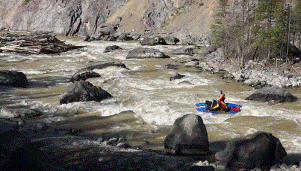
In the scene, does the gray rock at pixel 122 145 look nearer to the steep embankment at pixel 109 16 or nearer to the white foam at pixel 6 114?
the white foam at pixel 6 114

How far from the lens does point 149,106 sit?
10711 mm

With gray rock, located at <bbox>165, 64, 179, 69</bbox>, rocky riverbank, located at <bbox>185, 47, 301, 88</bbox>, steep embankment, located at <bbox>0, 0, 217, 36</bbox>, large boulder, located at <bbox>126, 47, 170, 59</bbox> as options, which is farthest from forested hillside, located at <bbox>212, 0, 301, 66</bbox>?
steep embankment, located at <bbox>0, 0, 217, 36</bbox>

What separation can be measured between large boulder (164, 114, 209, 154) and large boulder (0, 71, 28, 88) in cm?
958

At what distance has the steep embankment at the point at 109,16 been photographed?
134ft

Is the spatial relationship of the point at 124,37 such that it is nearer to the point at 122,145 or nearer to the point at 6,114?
the point at 6,114

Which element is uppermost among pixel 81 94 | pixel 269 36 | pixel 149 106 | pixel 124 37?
pixel 124 37

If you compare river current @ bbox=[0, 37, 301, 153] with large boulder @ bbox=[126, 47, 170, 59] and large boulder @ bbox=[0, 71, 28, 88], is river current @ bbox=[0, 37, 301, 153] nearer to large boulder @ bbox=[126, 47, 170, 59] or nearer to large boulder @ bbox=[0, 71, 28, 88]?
large boulder @ bbox=[0, 71, 28, 88]

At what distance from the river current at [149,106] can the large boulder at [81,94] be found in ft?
1.00

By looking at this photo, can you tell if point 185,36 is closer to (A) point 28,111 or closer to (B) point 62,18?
(B) point 62,18

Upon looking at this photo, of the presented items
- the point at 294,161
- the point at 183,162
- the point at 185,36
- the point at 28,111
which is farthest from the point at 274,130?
the point at 185,36

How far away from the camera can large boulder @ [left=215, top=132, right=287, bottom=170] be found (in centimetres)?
553

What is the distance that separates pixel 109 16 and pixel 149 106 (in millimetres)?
42062

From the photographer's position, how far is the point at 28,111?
9.18 m

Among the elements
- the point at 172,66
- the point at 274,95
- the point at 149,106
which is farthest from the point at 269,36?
the point at 149,106
